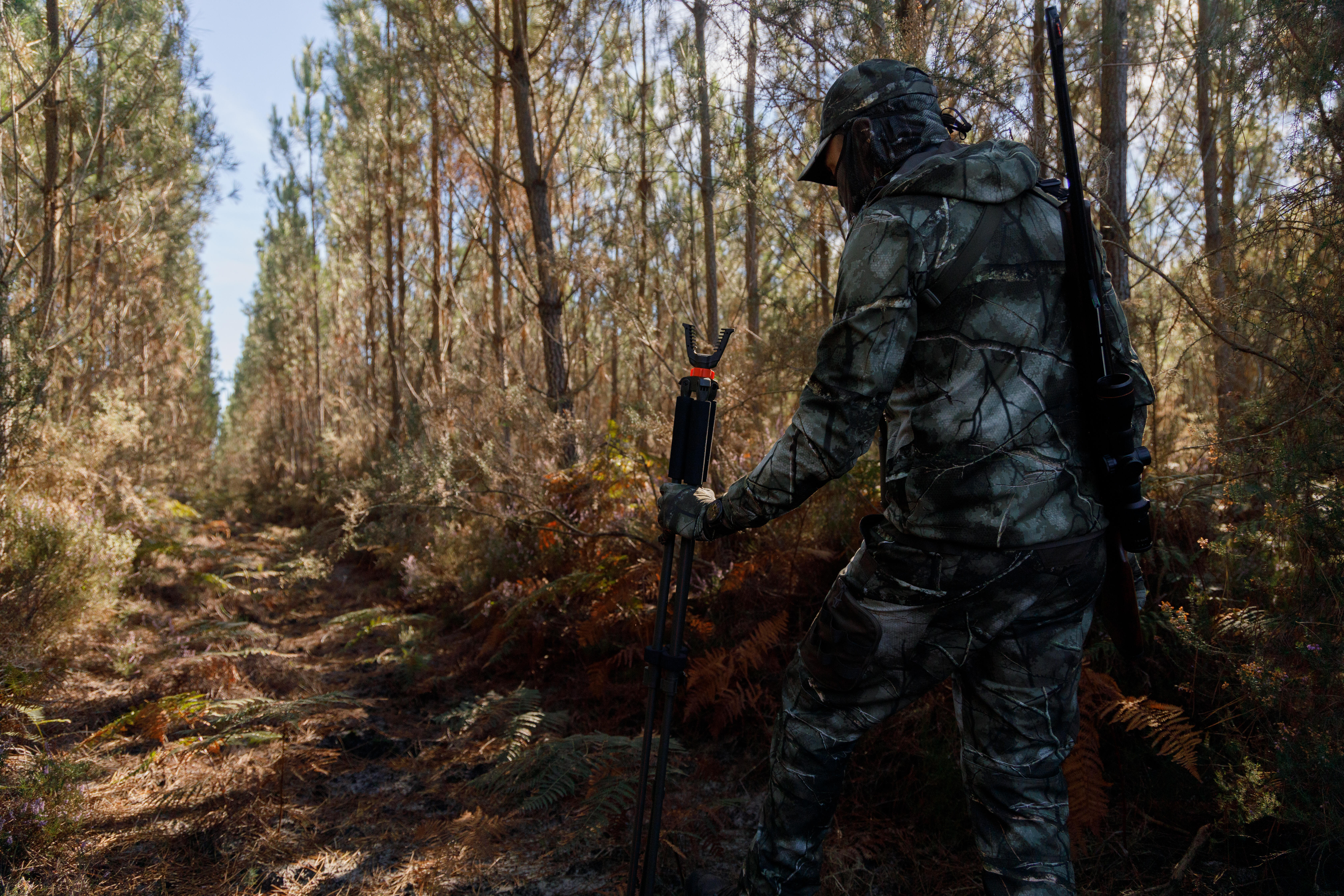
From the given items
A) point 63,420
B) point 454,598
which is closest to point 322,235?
point 63,420

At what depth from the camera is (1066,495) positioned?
176 cm

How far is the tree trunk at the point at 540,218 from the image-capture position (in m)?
6.31

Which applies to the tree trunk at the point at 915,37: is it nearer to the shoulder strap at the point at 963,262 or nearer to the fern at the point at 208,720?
the shoulder strap at the point at 963,262

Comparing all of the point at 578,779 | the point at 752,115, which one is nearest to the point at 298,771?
the point at 578,779

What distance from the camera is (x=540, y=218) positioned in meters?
6.54

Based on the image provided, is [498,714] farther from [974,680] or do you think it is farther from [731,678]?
[974,680]

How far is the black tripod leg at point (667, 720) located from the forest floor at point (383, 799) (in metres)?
0.49

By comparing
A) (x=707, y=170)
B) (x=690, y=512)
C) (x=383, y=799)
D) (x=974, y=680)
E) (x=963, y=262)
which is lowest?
(x=383, y=799)

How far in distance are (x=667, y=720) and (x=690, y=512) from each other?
1.96ft

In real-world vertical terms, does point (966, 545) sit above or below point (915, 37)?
below

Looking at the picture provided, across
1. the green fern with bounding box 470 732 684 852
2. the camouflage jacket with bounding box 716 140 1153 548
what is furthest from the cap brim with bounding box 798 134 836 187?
the green fern with bounding box 470 732 684 852

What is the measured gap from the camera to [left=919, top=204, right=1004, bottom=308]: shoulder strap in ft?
5.68

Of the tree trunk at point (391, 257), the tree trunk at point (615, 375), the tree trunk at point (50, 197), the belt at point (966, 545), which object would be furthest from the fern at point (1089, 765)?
the tree trunk at point (391, 257)

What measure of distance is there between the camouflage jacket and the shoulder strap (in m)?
0.01
